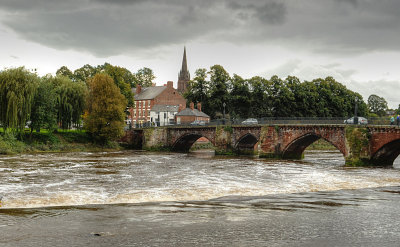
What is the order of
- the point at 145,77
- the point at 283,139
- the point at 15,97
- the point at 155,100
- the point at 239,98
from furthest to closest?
the point at 145,77 → the point at 155,100 → the point at 239,98 → the point at 15,97 → the point at 283,139

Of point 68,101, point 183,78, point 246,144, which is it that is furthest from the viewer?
point 183,78

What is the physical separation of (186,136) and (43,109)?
2316 centimetres

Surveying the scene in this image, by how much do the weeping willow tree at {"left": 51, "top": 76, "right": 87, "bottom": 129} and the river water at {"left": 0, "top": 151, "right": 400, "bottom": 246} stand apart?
33.8 m

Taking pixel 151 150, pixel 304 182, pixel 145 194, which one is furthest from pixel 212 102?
pixel 145 194

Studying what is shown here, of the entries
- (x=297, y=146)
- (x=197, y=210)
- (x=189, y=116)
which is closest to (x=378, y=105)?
(x=189, y=116)

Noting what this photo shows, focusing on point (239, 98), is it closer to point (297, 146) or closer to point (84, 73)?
point (84, 73)

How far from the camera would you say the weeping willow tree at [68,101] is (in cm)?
6308

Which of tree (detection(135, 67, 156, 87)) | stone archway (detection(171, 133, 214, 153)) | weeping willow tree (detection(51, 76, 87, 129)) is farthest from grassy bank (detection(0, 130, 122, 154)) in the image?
tree (detection(135, 67, 156, 87))

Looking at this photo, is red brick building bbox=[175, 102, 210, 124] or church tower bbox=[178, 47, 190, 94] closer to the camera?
red brick building bbox=[175, 102, 210, 124]

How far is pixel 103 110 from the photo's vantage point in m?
63.7

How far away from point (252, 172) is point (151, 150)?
1463 inches

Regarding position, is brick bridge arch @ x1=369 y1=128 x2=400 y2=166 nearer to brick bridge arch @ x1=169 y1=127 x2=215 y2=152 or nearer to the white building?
brick bridge arch @ x1=169 y1=127 x2=215 y2=152

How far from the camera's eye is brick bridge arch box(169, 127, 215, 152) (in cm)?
6208

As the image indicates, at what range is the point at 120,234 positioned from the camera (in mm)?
13273
